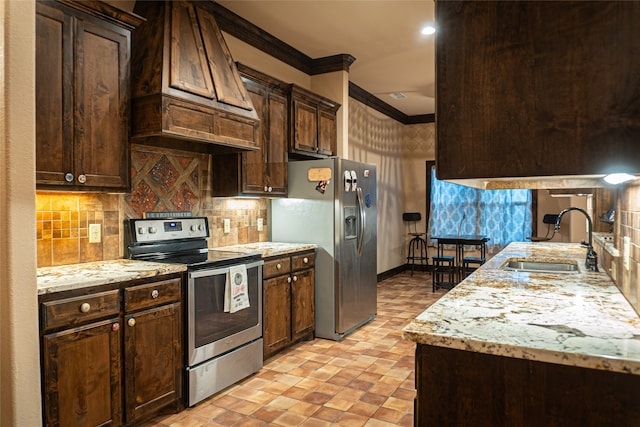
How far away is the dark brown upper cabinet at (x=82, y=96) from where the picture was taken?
2246 mm

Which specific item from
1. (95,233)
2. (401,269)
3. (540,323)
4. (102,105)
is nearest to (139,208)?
(95,233)

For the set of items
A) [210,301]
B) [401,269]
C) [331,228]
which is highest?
[331,228]

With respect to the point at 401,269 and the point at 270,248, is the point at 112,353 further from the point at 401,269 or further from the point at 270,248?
the point at 401,269

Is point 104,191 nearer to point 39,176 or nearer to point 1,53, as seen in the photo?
point 39,176

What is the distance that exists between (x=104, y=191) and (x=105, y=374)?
105cm

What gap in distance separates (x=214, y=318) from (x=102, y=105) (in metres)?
1.51

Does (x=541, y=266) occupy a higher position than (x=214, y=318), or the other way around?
(x=541, y=266)

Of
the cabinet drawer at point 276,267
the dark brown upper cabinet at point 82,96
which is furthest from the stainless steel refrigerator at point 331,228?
the dark brown upper cabinet at point 82,96

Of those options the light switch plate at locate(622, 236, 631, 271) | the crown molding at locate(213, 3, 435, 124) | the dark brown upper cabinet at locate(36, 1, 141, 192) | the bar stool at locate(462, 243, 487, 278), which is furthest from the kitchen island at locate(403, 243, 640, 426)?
the bar stool at locate(462, 243, 487, 278)

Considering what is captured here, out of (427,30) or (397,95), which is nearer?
(427,30)

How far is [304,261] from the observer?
13.2 ft

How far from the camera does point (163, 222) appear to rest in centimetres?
320

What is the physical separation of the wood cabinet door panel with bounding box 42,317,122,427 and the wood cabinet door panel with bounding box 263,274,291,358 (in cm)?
137

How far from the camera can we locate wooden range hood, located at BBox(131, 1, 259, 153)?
8.98 feet
